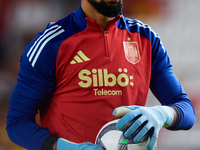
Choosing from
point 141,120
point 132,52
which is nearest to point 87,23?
point 132,52

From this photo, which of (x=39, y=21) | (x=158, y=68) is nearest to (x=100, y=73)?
(x=158, y=68)

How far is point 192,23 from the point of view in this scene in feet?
6.18

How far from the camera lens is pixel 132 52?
1016 mm

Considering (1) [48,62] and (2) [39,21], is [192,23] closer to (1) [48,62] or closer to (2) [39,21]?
(2) [39,21]

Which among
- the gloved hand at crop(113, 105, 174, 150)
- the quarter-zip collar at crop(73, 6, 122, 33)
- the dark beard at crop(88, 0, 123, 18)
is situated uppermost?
the dark beard at crop(88, 0, 123, 18)

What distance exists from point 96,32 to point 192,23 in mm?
1089

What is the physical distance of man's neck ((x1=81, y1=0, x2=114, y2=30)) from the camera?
1013mm

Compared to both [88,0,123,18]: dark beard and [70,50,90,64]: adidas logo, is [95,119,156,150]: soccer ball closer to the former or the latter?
[70,50,90,64]: adidas logo

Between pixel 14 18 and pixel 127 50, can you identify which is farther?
pixel 14 18

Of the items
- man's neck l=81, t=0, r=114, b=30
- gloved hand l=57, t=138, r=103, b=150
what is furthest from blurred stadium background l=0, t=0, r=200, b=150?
gloved hand l=57, t=138, r=103, b=150

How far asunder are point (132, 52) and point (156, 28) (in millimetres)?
981

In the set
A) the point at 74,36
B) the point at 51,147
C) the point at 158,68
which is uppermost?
the point at 74,36

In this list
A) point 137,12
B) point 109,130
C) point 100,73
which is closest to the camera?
point 109,130

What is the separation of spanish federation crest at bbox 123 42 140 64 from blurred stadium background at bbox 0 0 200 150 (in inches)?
36.2
